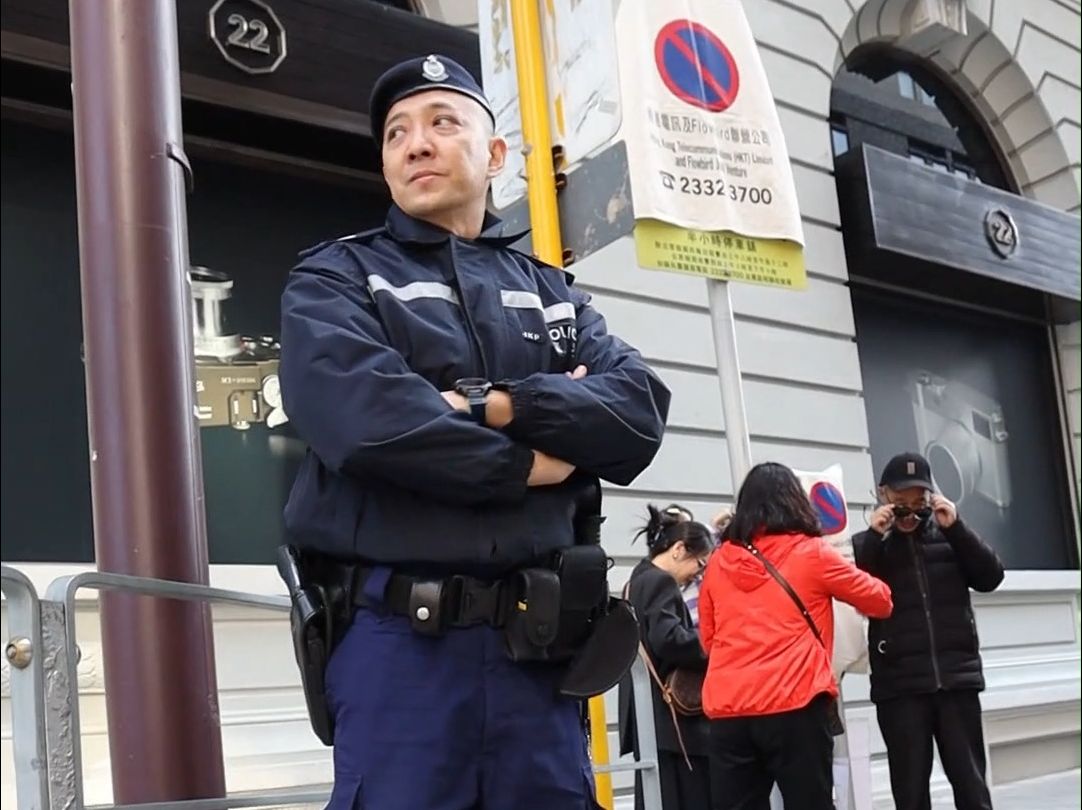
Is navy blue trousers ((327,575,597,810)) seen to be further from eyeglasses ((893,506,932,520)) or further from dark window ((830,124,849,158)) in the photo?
dark window ((830,124,849,158))

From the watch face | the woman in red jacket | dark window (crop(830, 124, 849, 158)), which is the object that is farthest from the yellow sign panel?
dark window (crop(830, 124, 849, 158))

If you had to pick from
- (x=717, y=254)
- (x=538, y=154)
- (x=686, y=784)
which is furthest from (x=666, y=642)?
(x=538, y=154)

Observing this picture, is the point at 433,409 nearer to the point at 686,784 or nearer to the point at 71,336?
the point at 686,784

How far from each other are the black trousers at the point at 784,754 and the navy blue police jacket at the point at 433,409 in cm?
242

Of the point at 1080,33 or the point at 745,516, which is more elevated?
the point at 1080,33

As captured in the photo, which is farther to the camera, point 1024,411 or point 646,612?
point 1024,411

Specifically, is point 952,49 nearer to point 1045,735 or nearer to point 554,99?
point 554,99

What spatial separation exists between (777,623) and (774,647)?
88 millimetres

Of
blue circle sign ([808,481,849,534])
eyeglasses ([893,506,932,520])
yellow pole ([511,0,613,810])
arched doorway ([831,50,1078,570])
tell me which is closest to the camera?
yellow pole ([511,0,613,810])

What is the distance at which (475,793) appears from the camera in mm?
2004

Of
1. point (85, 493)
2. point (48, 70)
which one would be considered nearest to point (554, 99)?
point (48, 70)

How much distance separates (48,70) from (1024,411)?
17.7 feet

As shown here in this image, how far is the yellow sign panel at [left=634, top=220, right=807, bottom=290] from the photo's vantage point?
405 centimetres

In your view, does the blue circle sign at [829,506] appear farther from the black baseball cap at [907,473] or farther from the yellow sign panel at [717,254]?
the yellow sign panel at [717,254]
